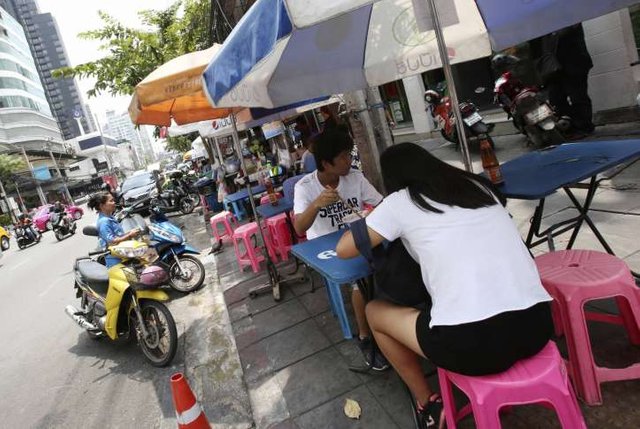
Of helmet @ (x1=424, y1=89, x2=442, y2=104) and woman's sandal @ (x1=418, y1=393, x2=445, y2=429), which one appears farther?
helmet @ (x1=424, y1=89, x2=442, y2=104)

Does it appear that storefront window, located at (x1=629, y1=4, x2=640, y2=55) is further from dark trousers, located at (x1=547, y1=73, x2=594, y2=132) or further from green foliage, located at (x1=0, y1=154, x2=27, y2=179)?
green foliage, located at (x1=0, y1=154, x2=27, y2=179)

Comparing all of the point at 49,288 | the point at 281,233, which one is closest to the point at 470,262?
the point at 281,233

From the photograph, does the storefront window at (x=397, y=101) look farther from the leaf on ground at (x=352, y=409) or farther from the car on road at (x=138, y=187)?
the leaf on ground at (x=352, y=409)

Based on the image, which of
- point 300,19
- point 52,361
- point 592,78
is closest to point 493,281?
point 300,19

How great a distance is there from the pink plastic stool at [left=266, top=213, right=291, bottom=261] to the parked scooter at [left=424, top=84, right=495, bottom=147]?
9.67 feet

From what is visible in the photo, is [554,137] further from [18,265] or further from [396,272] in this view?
[18,265]

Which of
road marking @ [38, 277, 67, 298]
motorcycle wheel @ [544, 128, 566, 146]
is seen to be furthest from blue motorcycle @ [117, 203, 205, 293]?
motorcycle wheel @ [544, 128, 566, 146]

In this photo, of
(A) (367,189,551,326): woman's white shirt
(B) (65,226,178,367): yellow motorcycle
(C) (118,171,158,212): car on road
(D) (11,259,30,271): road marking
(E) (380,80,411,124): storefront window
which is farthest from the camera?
(C) (118,171,158,212): car on road

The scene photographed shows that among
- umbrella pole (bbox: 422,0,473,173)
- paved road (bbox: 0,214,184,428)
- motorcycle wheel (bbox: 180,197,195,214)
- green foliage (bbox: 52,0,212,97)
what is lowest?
paved road (bbox: 0,214,184,428)

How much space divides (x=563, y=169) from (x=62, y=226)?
18648 millimetres

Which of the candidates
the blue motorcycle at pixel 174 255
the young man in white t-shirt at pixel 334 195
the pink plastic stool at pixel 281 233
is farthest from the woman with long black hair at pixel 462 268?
the blue motorcycle at pixel 174 255

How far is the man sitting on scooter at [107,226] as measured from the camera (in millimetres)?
5277

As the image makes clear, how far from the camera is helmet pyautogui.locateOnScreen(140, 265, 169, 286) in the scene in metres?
4.44

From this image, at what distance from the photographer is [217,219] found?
26.3 feet
